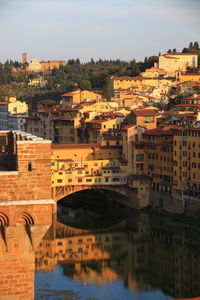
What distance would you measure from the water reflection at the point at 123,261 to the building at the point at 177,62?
31.5 metres

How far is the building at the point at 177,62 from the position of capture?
55906 mm

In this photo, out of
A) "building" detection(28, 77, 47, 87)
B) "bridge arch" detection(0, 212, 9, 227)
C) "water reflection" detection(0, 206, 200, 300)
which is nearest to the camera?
"bridge arch" detection(0, 212, 9, 227)

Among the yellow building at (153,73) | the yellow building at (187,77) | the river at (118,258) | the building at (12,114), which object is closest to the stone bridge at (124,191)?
the river at (118,258)

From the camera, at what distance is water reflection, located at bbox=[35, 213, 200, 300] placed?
17.5 m

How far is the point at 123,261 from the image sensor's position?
2069 centimetres

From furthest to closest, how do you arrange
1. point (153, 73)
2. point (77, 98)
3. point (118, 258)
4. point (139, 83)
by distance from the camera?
point (153, 73), point (139, 83), point (77, 98), point (118, 258)

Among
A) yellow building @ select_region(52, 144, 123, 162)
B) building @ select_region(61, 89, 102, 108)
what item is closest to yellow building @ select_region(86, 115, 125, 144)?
yellow building @ select_region(52, 144, 123, 162)

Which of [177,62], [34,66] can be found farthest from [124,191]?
[34,66]

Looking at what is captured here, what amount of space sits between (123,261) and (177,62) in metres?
37.6

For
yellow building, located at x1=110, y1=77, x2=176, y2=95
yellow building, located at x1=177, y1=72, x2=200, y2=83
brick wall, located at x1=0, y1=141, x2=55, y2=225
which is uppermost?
brick wall, located at x1=0, y1=141, x2=55, y2=225

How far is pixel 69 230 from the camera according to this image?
24.6 m

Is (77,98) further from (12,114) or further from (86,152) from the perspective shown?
(86,152)

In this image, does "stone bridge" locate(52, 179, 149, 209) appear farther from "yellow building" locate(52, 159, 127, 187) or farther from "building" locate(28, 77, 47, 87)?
"building" locate(28, 77, 47, 87)

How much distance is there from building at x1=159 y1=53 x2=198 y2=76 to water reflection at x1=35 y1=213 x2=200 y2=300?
3150cm
